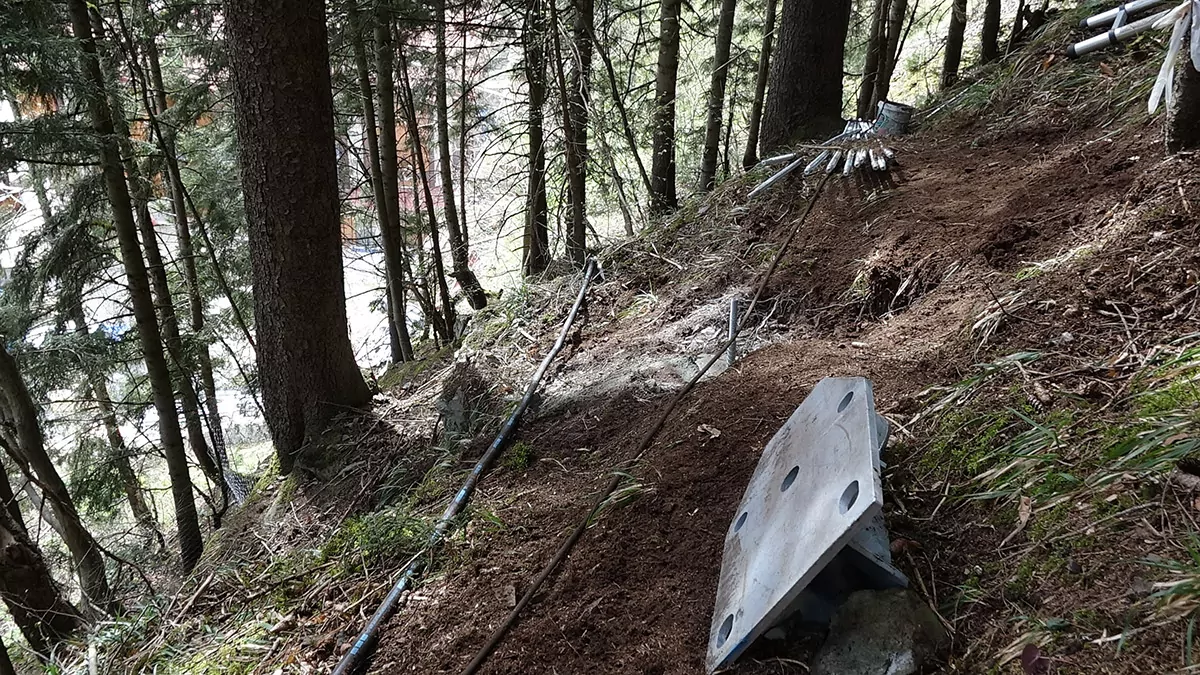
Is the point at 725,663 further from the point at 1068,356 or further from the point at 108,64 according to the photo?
the point at 108,64

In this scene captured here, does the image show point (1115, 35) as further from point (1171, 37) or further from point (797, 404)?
point (797, 404)

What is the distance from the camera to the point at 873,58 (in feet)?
28.8

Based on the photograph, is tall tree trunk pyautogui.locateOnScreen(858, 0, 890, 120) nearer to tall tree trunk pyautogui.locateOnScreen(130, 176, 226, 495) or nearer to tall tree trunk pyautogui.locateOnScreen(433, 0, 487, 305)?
tall tree trunk pyautogui.locateOnScreen(433, 0, 487, 305)

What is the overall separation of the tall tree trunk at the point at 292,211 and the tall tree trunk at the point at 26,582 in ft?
5.89

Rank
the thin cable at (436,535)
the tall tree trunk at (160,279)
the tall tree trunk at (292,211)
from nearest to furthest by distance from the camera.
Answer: the thin cable at (436,535), the tall tree trunk at (292,211), the tall tree trunk at (160,279)

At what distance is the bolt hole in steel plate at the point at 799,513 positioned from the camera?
1429 millimetres

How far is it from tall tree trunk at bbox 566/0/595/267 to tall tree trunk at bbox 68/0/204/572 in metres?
3.61

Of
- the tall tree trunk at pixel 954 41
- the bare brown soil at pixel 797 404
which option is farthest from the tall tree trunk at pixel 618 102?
the tall tree trunk at pixel 954 41

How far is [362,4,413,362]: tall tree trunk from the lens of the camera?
593cm

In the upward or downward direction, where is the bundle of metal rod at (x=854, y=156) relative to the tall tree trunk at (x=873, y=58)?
downward

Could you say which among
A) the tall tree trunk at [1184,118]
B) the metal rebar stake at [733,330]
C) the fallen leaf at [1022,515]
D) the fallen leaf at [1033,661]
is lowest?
the fallen leaf at [1033,661]

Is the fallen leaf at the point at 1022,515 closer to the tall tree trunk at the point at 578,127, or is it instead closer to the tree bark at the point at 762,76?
the tall tree trunk at the point at 578,127

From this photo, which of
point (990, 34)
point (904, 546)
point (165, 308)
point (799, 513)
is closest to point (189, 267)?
point (165, 308)

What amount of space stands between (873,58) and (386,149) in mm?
6424
